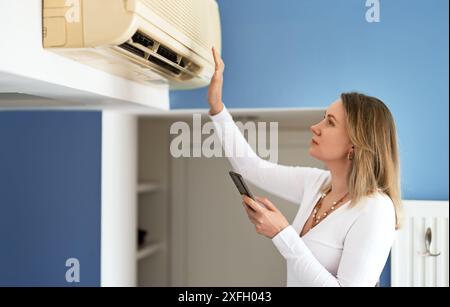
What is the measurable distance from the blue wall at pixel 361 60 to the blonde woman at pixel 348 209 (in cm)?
18

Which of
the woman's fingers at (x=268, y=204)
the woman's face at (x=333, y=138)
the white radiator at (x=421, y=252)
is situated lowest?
the white radiator at (x=421, y=252)

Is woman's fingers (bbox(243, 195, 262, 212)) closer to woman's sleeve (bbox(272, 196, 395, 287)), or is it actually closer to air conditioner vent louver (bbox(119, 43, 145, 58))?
woman's sleeve (bbox(272, 196, 395, 287))

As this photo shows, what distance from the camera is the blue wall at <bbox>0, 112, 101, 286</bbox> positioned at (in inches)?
44.0

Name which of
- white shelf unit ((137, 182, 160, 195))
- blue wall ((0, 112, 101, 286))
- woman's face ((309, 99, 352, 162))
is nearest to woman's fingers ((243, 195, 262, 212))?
woman's face ((309, 99, 352, 162))

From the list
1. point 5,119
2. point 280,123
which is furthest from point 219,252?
point 5,119

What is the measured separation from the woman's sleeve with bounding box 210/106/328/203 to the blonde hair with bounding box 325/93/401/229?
6.3 inches

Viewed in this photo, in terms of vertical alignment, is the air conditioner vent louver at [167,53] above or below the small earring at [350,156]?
above

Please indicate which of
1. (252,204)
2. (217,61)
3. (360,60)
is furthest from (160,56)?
(360,60)

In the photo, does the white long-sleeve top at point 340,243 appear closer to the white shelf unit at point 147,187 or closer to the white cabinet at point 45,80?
the white cabinet at point 45,80

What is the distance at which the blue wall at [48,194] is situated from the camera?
1.12 metres

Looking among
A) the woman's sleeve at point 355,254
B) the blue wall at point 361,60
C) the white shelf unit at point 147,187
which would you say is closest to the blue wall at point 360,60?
the blue wall at point 361,60

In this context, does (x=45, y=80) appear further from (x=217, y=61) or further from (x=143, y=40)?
(x=217, y=61)

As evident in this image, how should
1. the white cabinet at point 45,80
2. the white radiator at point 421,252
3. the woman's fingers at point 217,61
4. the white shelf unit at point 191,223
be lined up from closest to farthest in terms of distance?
the white cabinet at point 45,80
the woman's fingers at point 217,61
the white radiator at point 421,252
the white shelf unit at point 191,223

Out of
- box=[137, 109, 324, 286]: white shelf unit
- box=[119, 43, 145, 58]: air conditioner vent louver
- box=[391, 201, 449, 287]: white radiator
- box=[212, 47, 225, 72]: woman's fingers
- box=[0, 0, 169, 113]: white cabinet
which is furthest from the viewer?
box=[137, 109, 324, 286]: white shelf unit
